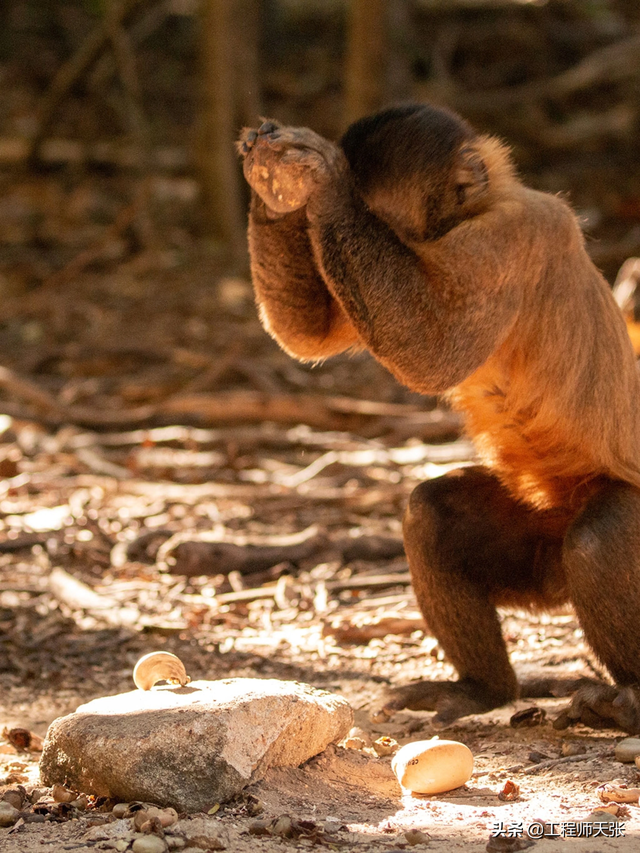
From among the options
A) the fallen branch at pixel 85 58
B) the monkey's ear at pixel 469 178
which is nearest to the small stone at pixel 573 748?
the monkey's ear at pixel 469 178

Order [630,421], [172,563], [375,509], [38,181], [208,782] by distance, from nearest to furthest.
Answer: [208,782]
[630,421]
[172,563]
[375,509]
[38,181]

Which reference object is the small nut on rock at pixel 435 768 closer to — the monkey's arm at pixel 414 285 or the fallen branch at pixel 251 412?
the monkey's arm at pixel 414 285

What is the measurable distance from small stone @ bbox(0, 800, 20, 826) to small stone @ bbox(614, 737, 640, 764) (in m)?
1.70

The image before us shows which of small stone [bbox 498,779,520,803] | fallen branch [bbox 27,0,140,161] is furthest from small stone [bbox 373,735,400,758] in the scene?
fallen branch [bbox 27,0,140,161]

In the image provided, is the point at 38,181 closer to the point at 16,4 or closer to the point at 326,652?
the point at 16,4

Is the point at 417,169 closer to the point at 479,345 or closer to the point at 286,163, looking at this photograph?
the point at 286,163

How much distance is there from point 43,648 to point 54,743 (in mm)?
1503

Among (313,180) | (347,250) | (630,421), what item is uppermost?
(313,180)

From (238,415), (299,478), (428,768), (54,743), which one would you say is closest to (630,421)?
(428,768)

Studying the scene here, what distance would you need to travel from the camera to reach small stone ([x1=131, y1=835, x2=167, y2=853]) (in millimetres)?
2332

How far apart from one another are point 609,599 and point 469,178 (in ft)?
4.73

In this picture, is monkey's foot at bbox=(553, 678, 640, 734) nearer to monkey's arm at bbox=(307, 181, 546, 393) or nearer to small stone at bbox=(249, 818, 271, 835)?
monkey's arm at bbox=(307, 181, 546, 393)

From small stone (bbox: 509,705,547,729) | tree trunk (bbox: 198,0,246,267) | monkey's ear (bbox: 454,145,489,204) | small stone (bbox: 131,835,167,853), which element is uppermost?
tree trunk (bbox: 198,0,246,267)

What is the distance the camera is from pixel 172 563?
5.28 meters
